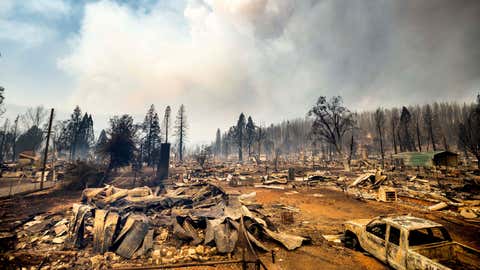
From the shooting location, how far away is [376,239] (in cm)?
564

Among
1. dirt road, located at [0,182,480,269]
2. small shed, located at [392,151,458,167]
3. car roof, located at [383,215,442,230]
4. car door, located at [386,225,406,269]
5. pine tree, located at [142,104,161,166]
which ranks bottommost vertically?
dirt road, located at [0,182,480,269]

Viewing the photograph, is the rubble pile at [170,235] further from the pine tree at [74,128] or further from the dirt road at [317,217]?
the pine tree at [74,128]

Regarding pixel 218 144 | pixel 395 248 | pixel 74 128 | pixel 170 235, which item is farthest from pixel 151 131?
pixel 218 144

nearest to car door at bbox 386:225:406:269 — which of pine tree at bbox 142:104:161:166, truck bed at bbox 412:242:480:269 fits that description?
truck bed at bbox 412:242:480:269

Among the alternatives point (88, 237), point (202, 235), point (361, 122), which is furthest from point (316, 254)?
point (361, 122)

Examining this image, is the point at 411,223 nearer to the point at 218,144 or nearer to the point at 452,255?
the point at 452,255

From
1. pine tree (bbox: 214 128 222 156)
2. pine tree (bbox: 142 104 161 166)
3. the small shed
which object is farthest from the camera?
pine tree (bbox: 214 128 222 156)

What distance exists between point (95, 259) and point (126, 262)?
99 centimetres

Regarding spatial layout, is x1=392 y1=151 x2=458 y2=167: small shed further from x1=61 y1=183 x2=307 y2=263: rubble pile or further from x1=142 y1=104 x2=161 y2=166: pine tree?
x1=142 y1=104 x2=161 y2=166: pine tree

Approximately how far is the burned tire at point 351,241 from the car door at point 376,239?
0.35 meters

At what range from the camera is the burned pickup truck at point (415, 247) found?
4.40 meters

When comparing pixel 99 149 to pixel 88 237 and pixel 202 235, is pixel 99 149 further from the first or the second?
pixel 202 235

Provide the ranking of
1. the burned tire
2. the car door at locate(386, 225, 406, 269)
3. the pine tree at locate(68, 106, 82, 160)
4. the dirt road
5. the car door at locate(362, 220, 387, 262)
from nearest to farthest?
the car door at locate(386, 225, 406, 269) → the car door at locate(362, 220, 387, 262) → the dirt road → the burned tire → the pine tree at locate(68, 106, 82, 160)

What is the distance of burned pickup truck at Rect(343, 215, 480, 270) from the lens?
440 cm
